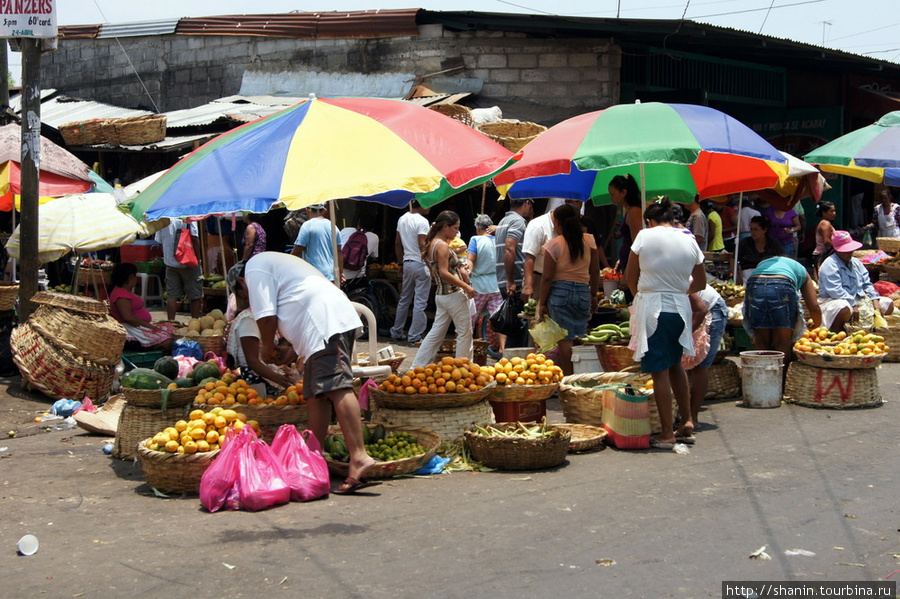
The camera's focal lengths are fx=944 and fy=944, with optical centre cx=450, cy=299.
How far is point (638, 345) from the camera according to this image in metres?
7.30

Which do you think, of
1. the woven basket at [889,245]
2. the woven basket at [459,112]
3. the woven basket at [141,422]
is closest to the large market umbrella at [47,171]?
the woven basket at [459,112]

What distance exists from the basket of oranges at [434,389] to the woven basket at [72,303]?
149 inches

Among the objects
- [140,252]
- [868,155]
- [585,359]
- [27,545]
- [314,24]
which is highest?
[314,24]

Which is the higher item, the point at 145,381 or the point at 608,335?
the point at 608,335

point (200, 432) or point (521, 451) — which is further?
point (521, 451)

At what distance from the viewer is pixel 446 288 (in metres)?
9.66

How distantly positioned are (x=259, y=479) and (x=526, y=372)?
264 cm

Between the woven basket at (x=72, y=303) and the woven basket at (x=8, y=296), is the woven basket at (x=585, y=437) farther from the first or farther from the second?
the woven basket at (x=8, y=296)

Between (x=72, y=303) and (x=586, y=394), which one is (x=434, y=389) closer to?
(x=586, y=394)

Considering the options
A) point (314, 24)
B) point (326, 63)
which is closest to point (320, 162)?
point (326, 63)

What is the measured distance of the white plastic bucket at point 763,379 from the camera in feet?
29.3

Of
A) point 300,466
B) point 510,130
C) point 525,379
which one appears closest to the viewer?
point 300,466

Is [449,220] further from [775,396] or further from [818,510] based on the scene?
[818,510]

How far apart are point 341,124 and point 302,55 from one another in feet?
40.4
